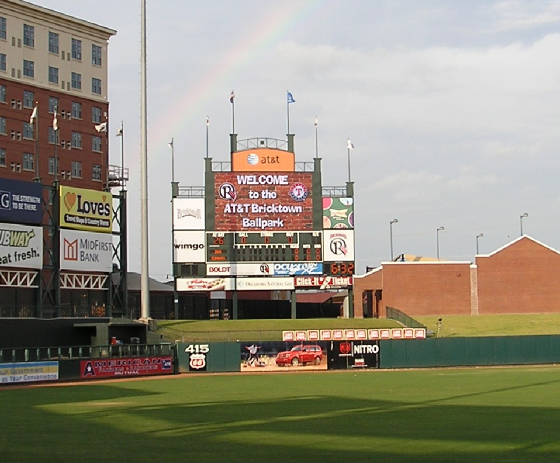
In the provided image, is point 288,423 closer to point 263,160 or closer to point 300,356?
point 300,356

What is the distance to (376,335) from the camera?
65.9 metres

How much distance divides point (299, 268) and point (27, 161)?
29721 millimetres

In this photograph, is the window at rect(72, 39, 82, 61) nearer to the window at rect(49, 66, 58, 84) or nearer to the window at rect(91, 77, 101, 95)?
the window at rect(91, 77, 101, 95)

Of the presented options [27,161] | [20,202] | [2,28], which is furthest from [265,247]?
[2,28]

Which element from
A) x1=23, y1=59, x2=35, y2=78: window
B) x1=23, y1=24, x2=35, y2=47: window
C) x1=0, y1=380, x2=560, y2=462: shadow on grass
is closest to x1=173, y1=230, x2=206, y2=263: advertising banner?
x1=23, y1=59, x2=35, y2=78: window

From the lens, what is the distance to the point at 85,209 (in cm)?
6669

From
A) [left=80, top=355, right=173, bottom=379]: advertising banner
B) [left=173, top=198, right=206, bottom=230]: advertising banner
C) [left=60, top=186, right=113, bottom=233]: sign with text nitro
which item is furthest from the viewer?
[left=173, top=198, right=206, bottom=230]: advertising banner

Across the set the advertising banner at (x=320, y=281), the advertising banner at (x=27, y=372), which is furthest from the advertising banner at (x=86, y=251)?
the advertising banner at (x=320, y=281)

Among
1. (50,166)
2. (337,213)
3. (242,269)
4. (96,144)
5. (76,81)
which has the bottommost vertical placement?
(242,269)

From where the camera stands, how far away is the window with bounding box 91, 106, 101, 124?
316ft

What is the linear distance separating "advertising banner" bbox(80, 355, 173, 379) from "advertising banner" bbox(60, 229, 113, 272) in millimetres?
11043

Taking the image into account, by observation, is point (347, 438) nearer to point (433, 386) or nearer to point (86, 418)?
point (86, 418)

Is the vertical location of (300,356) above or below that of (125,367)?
above

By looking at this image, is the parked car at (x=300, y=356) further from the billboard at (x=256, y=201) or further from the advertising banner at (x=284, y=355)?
the billboard at (x=256, y=201)
